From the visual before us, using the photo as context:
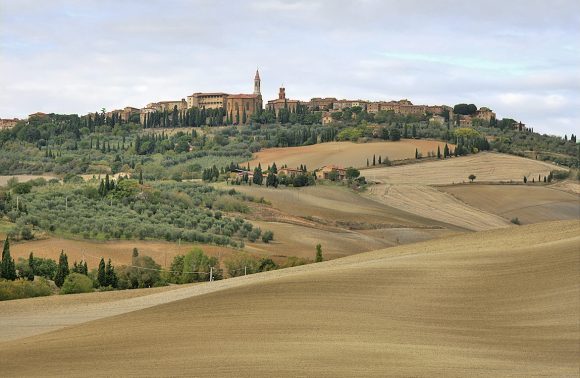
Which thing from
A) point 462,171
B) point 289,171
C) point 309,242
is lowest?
point 309,242

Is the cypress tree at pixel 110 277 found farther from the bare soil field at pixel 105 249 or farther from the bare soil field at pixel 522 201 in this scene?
the bare soil field at pixel 522 201

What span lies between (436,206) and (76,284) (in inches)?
2482

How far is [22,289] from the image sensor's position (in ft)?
206

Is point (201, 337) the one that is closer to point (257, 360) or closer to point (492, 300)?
point (257, 360)

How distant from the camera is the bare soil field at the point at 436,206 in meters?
118

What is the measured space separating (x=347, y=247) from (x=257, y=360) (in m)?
65.9

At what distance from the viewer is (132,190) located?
113 meters

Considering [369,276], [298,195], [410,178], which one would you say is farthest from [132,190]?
[369,276]

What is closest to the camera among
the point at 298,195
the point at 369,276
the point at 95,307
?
the point at 369,276

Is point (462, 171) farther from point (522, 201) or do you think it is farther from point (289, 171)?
point (289, 171)

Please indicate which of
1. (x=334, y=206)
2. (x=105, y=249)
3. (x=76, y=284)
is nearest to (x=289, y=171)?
(x=334, y=206)

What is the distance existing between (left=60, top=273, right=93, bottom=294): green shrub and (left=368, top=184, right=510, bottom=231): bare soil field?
178 ft

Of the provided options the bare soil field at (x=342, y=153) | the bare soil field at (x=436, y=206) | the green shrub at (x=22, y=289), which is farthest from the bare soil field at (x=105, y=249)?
the bare soil field at (x=342, y=153)

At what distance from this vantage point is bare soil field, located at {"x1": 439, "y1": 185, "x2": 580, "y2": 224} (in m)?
120
